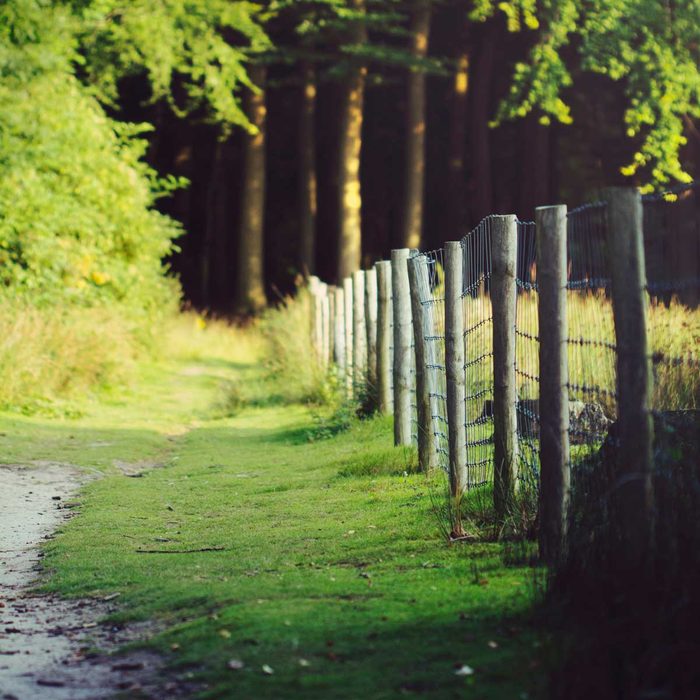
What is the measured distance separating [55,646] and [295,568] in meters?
1.53

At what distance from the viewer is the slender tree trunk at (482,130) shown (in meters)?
37.0

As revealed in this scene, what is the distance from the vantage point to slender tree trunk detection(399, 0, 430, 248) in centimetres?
3219

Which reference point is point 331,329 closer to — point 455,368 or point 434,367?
point 434,367

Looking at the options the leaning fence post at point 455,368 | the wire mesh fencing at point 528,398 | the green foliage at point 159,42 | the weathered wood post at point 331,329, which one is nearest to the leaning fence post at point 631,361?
the wire mesh fencing at point 528,398

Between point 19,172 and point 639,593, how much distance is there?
15.3 meters

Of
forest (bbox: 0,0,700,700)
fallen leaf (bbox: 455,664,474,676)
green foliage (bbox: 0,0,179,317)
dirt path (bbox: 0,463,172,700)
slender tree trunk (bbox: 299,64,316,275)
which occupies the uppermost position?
slender tree trunk (bbox: 299,64,316,275)

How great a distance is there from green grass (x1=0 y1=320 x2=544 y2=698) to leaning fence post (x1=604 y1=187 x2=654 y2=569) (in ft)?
2.23

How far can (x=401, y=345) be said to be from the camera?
11.2 m

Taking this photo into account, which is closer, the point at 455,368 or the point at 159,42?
the point at 455,368

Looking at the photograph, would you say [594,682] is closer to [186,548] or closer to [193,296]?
[186,548]

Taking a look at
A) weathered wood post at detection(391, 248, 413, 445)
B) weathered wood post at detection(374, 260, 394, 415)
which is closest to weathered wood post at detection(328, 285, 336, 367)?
weathered wood post at detection(374, 260, 394, 415)

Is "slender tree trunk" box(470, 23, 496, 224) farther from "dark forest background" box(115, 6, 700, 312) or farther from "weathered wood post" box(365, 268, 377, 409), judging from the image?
"weathered wood post" box(365, 268, 377, 409)

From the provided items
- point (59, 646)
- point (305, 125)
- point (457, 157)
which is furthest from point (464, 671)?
point (457, 157)

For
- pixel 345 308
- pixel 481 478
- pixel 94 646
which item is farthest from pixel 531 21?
pixel 94 646
